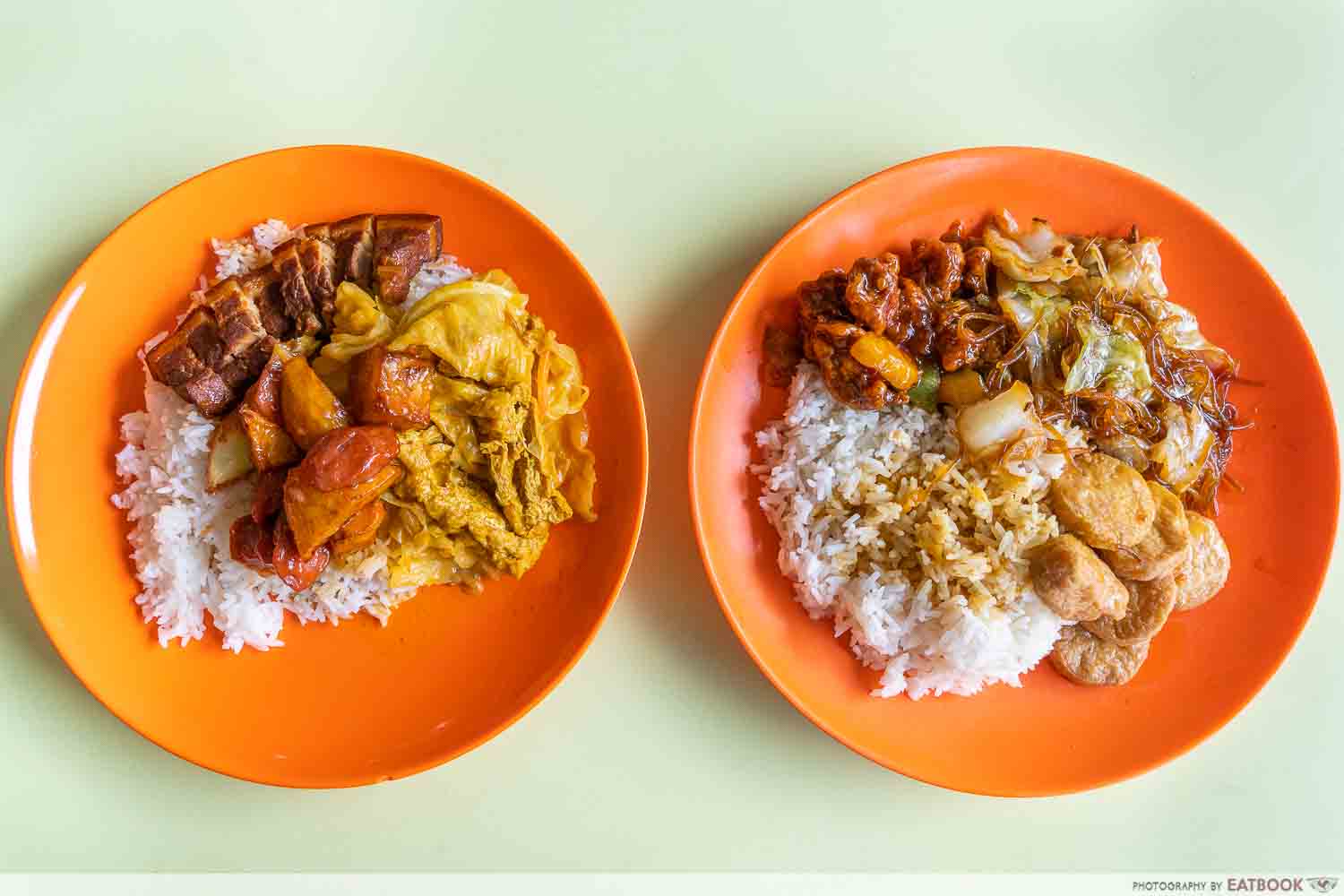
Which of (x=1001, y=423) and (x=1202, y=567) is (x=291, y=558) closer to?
(x=1001, y=423)

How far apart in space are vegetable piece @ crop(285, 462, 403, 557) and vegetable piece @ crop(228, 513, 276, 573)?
0.13 metres

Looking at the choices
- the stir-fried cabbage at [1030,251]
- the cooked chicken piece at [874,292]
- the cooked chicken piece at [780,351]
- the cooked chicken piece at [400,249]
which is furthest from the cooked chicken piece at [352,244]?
the stir-fried cabbage at [1030,251]

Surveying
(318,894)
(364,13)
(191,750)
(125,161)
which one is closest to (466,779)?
(318,894)

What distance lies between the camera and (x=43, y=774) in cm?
327

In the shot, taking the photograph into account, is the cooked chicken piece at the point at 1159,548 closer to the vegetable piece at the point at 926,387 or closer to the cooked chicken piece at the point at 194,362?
the vegetable piece at the point at 926,387

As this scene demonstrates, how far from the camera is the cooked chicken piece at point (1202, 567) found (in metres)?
3.28

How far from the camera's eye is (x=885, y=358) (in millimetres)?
3088

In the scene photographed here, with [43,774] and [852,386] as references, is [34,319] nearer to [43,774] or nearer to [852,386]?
[43,774]

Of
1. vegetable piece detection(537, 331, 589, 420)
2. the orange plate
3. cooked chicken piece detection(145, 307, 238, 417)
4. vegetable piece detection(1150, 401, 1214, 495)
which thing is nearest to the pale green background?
the orange plate

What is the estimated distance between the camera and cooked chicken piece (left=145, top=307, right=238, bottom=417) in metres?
3.00

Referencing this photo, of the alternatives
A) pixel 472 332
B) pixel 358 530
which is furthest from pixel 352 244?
pixel 358 530

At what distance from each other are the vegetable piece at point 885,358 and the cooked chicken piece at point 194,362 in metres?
2.17

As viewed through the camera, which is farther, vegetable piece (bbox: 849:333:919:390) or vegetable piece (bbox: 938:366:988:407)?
vegetable piece (bbox: 938:366:988:407)

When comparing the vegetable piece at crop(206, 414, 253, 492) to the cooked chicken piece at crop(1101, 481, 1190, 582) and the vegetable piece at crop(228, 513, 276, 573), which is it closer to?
the vegetable piece at crop(228, 513, 276, 573)
